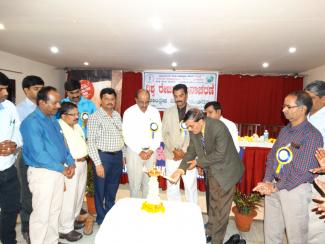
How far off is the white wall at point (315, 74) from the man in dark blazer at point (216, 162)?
18.2 feet

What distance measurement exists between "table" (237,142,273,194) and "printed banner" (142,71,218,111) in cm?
433

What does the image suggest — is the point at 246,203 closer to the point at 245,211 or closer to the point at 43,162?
the point at 245,211

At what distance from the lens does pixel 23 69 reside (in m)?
6.64

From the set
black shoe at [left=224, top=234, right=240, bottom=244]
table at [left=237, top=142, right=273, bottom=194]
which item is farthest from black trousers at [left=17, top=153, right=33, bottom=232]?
table at [left=237, top=142, right=273, bottom=194]

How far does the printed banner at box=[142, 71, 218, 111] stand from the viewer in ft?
26.0

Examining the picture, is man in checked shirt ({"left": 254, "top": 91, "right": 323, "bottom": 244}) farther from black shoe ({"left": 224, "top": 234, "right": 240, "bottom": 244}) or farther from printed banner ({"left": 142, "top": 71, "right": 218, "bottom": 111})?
printed banner ({"left": 142, "top": 71, "right": 218, "bottom": 111})

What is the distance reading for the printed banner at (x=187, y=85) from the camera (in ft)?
26.0

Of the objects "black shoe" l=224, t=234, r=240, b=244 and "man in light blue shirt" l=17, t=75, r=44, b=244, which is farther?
"black shoe" l=224, t=234, r=240, b=244

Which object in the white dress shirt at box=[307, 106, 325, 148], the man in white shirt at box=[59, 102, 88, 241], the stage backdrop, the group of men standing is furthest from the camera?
the stage backdrop

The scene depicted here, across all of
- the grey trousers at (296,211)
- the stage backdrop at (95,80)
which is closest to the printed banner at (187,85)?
the stage backdrop at (95,80)

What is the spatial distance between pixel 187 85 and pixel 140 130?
205 inches

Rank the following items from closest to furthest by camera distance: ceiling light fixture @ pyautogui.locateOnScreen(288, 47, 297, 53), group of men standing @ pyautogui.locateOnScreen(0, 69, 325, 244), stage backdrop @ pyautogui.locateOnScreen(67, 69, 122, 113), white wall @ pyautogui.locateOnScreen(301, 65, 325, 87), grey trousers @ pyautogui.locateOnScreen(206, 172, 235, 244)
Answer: group of men standing @ pyautogui.locateOnScreen(0, 69, 325, 244) → grey trousers @ pyautogui.locateOnScreen(206, 172, 235, 244) → ceiling light fixture @ pyautogui.locateOnScreen(288, 47, 297, 53) → white wall @ pyautogui.locateOnScreen(301, 65, 325, 87) → stage backdrop @ pyautogui.locateOnScreen(67, 69, 122, 113)

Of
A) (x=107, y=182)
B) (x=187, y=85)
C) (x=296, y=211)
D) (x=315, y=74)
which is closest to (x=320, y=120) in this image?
(x=296, y=211)

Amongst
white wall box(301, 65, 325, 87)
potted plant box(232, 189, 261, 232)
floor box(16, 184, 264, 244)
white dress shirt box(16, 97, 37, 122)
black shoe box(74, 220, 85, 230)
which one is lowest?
floor box(16, 184, 264, 244)
